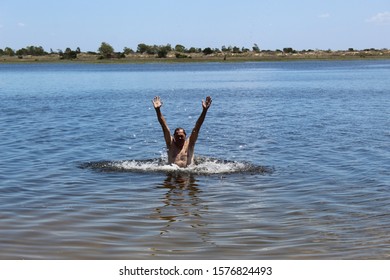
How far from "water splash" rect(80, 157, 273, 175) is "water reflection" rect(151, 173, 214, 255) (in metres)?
0.81

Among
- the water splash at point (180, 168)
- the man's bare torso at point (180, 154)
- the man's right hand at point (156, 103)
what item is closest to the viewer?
the man's right hand at point (156, 103)

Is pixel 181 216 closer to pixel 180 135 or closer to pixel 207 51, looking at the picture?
pixel 180 135

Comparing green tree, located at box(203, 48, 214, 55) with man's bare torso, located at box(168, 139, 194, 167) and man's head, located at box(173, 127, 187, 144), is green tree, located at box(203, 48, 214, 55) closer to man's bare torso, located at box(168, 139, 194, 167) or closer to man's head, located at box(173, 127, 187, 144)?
man's bare torso, located at box(168, 139, 194, 167)

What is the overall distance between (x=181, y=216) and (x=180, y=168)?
469 cm

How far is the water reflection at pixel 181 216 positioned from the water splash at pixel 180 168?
0.81m

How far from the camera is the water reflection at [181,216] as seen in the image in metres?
9.34

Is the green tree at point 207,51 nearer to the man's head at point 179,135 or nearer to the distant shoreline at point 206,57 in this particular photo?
the distant shoreline at point 206,57

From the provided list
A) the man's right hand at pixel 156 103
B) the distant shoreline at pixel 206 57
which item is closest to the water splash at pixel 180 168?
the man's right hand at pixel 156 103

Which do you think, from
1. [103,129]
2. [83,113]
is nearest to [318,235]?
[103,129]

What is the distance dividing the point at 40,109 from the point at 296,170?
2595cm

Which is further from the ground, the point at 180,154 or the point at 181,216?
the point at 180,154

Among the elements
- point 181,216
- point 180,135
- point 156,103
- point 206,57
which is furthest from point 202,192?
point 206,57

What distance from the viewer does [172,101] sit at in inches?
1777

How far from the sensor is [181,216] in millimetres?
11180
